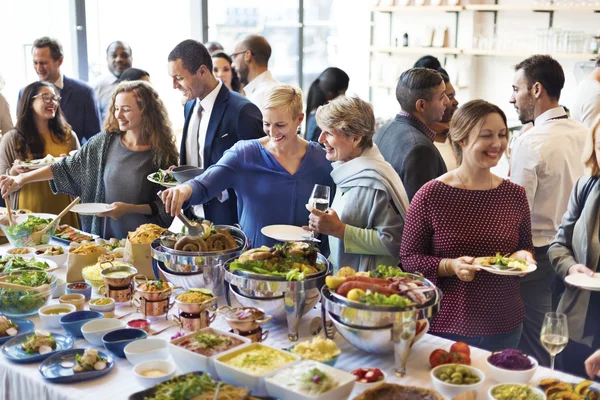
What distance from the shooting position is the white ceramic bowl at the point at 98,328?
2.37 metres

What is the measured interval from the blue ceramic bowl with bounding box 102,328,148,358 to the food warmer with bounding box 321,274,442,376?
625 mm

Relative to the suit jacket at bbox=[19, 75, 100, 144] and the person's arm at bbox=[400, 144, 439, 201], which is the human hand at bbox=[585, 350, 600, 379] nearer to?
the person's arm at bbox=[400, 144, 439, 201]

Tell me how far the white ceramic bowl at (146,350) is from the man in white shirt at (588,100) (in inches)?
140

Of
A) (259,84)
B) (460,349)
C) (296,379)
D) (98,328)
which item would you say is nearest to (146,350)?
(98,328)

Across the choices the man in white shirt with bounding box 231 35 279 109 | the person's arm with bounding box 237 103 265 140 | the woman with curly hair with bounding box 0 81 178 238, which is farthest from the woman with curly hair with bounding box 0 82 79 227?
the man in white shirt with bounding box 231 35 279 109

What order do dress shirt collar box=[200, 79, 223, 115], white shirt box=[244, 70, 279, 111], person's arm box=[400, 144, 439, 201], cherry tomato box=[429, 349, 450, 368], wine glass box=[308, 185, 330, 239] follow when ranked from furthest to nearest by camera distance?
white shirt box=[244, 70, 279, 111] → dress shirt collar box=[200, 79, 223, 115] → person's arm box=[400, 144, 439, 201] → wine glass box=[308, 185, 330, 239] → cherry tomato box=[429, 349, 450, 368]

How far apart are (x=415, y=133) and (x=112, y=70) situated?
377 cm

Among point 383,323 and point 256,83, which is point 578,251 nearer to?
point 383,323

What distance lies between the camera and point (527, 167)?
346 cm

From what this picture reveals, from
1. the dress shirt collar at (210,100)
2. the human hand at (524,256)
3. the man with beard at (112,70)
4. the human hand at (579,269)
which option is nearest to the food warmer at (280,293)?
the human hand at (524,256)

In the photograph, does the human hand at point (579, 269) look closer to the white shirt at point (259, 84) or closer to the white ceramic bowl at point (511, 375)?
the white ceramic bowl at point (511, 375)

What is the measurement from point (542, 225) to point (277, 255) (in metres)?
1.55

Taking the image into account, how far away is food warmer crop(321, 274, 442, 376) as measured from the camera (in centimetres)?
213

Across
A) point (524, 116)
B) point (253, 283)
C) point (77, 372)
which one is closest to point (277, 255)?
point (253, 283)
